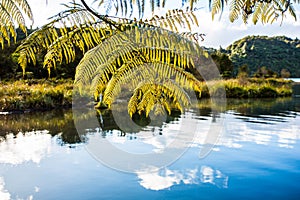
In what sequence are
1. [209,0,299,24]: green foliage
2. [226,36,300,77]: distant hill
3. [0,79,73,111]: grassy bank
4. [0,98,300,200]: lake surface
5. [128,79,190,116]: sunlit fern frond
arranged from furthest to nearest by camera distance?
1. [226,36,300,77]: distant hill
2. [0,79,73,111]: grassy bank
3. [0,98,300,200]: lake surface
4. [209,0,299,24]: green foliage
5. [128,79,190,116]: sunlit fern frond

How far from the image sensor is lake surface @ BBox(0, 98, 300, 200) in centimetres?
357

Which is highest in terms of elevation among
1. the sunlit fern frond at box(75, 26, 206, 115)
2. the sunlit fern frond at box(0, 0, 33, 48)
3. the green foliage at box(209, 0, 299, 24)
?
the green foliage at box(209, 0, 299, 24)

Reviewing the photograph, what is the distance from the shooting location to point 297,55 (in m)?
33.0

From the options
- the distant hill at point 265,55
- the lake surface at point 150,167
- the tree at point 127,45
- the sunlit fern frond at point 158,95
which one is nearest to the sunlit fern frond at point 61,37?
the tree at point 127,45

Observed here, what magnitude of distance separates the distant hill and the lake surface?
2464cm

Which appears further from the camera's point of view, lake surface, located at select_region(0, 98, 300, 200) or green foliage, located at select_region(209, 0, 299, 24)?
lake surface, located at select_region(0, 98, 300, 200)

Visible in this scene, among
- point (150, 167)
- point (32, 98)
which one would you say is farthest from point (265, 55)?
point (150, 167)

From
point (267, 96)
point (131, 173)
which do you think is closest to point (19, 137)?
point (131, 173)

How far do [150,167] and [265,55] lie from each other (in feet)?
98.8

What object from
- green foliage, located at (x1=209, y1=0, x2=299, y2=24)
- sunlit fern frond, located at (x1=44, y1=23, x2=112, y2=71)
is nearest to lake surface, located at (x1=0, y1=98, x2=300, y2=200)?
green foliage, located at (x1=209, y1=0, x2=299, y2=24)

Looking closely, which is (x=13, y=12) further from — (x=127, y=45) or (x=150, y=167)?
(x=150, y=167)

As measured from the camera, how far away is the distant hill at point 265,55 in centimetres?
3069

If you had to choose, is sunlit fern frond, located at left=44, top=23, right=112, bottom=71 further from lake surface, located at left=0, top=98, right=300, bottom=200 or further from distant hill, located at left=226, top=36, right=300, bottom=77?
distant hill, located at left=226, top=36, right=300, bottom=77

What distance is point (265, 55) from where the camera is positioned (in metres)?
31.9
